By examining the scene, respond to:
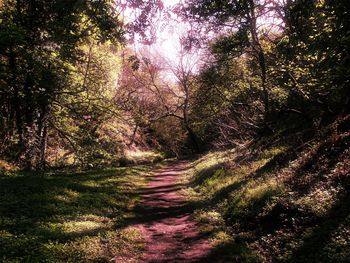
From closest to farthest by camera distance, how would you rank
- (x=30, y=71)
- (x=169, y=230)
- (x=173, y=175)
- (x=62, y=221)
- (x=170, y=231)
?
(x=62, y=221)
(x=170, y=231)
(x=169, y=230)
(x=30, y=71)
(x=173, y=175)

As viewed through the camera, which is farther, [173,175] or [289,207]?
[173,175]

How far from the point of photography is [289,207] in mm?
9938

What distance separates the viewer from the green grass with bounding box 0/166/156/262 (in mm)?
8422

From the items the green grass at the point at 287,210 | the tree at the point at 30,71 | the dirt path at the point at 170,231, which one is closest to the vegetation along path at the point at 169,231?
the dirt path at the point at 170,231

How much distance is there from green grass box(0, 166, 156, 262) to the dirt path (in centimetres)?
61

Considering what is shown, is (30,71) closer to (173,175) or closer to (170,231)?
(170,231)

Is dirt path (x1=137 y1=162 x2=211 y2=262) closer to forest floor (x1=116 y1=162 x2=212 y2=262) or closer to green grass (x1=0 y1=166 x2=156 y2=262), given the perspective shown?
forest floor (x1=116 y1=162 x2=212 y2=262)

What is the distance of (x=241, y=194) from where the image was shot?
1337 cm

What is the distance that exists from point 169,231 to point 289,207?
4.43 metres

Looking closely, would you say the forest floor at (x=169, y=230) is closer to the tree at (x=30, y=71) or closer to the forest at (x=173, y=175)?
the forest at (x=173, y=175)

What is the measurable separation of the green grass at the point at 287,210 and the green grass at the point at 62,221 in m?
3.27

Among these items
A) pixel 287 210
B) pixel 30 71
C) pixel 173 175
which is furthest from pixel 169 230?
pixel 173 175

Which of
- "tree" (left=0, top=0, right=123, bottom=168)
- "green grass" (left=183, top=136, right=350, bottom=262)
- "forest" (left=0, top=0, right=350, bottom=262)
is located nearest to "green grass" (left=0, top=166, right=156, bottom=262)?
"forest" (left=0, top=0, right=350, bottom=262)

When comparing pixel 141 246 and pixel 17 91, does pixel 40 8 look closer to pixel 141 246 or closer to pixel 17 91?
pixel 17 91
